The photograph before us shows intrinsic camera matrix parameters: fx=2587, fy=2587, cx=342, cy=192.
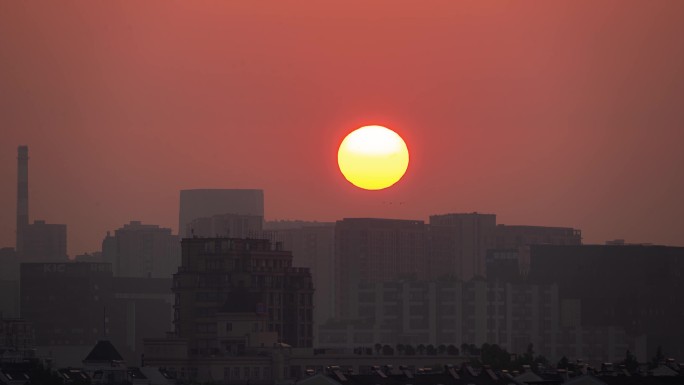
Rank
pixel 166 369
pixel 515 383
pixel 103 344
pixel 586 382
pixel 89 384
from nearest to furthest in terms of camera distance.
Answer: pixel 586 382
pixel 515 383
pixel 89 384
pixel 103 344
pixel 166 369

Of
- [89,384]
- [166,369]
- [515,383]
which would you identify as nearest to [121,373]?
[89,384]

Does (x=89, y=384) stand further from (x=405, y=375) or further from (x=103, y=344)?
(x=405, y=375)

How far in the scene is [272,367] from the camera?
650 ft

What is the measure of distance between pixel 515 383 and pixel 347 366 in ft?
207

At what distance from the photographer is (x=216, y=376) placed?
196 m

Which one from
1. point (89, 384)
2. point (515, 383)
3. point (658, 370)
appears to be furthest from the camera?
point (89, 384)

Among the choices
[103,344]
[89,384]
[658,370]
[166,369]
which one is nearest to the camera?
[658,370]

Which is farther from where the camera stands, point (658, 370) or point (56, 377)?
point (56, 377)

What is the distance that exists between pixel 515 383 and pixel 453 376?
14.7 feet

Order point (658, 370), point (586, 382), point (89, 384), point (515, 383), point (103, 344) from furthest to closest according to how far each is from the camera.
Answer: point (103, 344), point (89, 384), point (658, 370), point (515, 383), point (586, 382)

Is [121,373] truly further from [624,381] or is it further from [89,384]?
[624,381]

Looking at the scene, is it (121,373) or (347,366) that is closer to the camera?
(121,373)

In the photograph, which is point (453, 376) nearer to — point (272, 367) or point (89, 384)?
point (89, 384)

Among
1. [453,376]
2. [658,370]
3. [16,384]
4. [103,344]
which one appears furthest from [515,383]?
[103,344]
